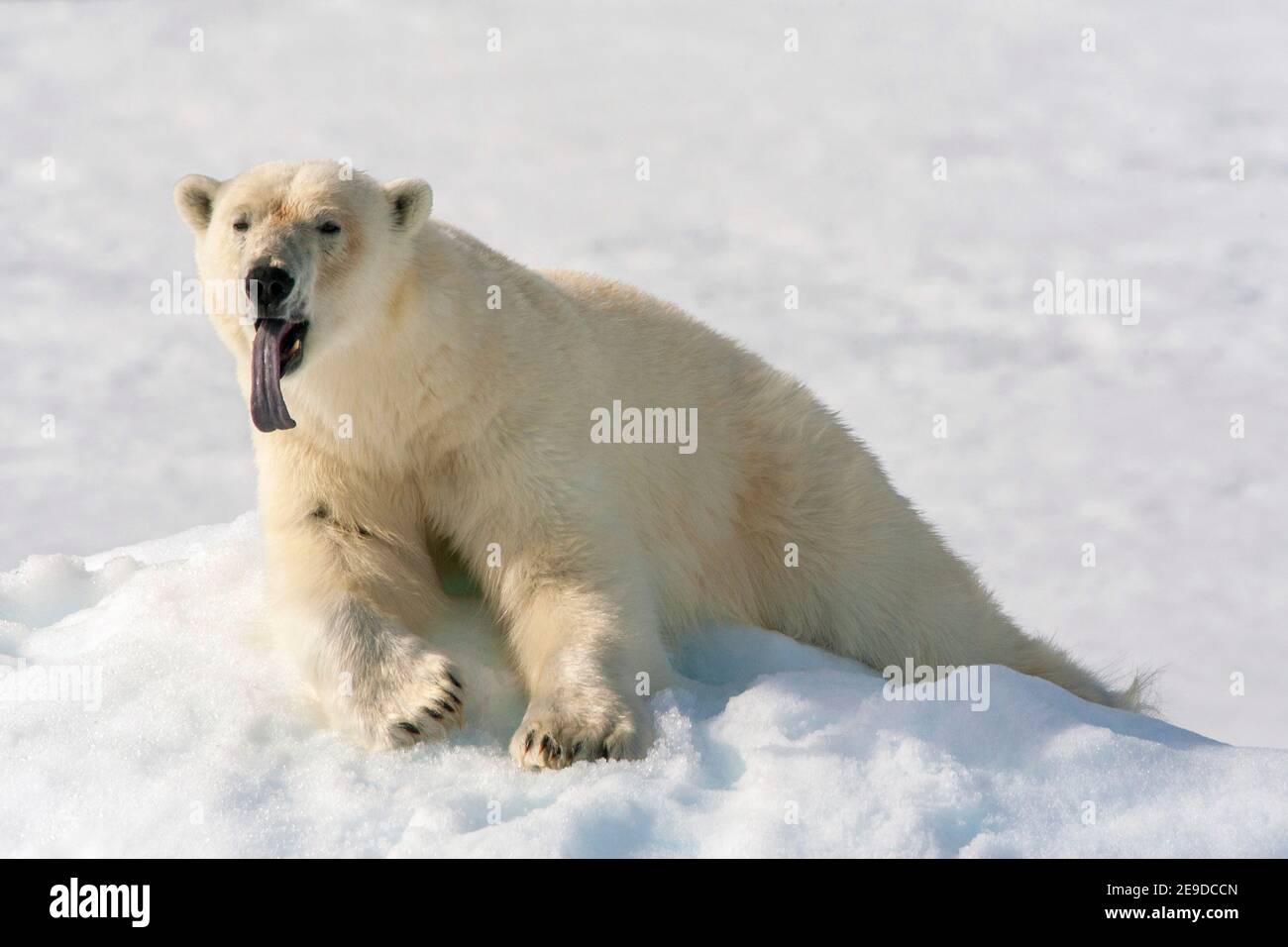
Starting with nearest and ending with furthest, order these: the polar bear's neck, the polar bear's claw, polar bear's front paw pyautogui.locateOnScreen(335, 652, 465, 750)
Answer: the polar bear's claw
polar bear's front paw pyautogui.locateOnScreen(335, 652, 465, 750)
the polar bear's neck

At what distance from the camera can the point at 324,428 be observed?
208 inches

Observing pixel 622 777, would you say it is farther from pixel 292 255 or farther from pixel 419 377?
pixel 292 255

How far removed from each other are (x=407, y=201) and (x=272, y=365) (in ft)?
2.69

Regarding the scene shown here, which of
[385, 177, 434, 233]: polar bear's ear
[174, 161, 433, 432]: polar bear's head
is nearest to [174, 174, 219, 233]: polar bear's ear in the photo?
[174, 161, 433, 432]: polar bear's head

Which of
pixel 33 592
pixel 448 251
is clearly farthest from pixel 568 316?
pixel 33 592

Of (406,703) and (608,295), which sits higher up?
(608,295)

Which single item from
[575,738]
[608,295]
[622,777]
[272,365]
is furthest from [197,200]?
[622,777]

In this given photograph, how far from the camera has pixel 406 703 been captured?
15.6ft

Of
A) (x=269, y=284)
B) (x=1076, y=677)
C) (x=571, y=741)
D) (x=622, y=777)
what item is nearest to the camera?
(x=622, y=777)

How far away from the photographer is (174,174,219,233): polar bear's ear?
5312 millimetres

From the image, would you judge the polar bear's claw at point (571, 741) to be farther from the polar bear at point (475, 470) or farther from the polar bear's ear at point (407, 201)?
the polar bear's ear at point (407, 201)

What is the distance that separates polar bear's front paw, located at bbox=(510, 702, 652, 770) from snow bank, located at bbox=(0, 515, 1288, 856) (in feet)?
0.26

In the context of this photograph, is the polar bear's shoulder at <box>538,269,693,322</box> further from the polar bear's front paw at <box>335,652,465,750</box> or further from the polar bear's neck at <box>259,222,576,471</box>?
the polar bear's front paw at <box>335,652,465,750</box>
